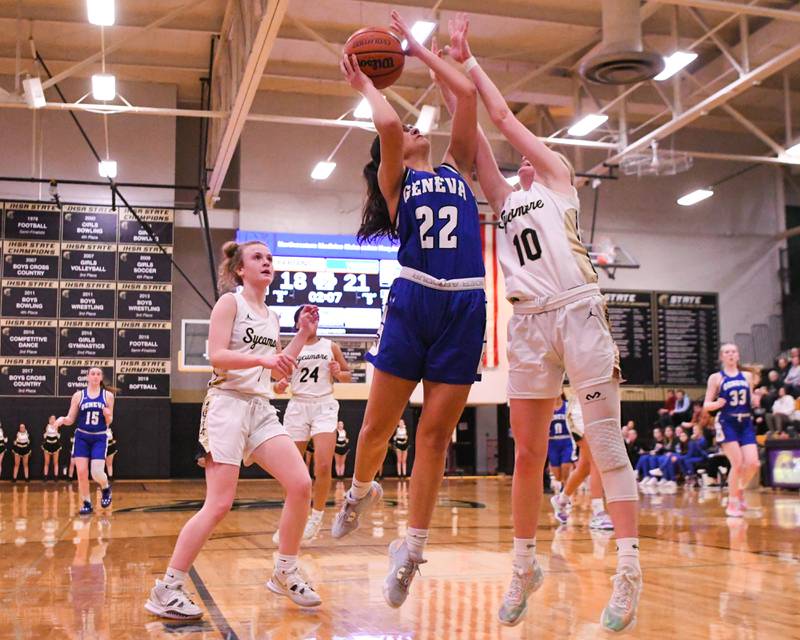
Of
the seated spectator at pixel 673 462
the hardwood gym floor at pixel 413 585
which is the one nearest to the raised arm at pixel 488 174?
the hardwood gym floor at pixel 413 585

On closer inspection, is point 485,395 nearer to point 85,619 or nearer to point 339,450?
point 339,450

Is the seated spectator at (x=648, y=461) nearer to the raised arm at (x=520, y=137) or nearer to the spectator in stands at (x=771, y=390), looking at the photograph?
the spectator in stands at (x=771, y=390)

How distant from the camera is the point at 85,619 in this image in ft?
13.7

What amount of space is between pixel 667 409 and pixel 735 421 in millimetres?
10533

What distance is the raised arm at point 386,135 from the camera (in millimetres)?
3574

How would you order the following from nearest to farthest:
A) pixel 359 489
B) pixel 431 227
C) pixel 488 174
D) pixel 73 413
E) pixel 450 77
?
pixel 431 227
pixel 450 77
pixel 488 174
pixel 359 489
pixel 73 413

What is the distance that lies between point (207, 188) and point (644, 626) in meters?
15.7

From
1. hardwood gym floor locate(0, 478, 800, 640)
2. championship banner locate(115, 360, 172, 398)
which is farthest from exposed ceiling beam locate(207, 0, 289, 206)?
hardwood gym floor locate(0, 478, 800, 640)

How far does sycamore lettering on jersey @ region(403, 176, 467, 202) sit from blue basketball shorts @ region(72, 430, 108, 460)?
25.7ft

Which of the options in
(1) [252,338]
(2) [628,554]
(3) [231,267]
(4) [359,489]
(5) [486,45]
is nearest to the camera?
(2) [628,554]

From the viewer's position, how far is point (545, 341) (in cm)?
360

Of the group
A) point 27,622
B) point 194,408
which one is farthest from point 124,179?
point 27,622

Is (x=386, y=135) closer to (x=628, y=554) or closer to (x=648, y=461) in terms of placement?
(x=628, y=554)

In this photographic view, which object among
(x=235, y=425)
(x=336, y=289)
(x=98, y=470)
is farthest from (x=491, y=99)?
(x=336, y=289)
